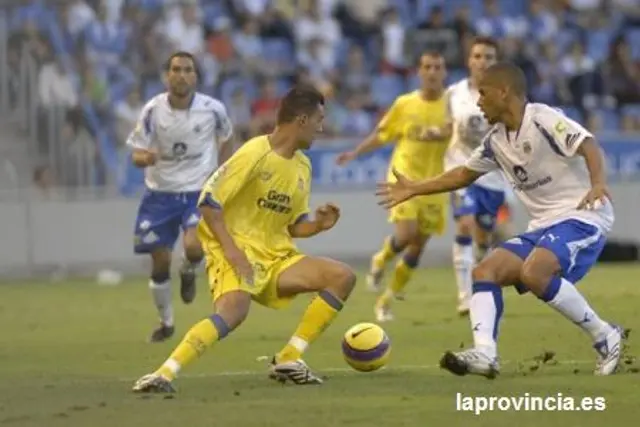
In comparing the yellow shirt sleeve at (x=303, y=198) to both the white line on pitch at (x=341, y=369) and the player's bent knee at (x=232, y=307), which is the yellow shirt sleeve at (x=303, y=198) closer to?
the player's bent knee at (x=232, y=307)

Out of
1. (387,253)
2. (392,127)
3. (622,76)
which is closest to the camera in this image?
(392,127)

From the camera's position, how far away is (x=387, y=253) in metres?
19.0

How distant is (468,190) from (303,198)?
622cm

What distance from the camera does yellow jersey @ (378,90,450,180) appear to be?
59.2 feet

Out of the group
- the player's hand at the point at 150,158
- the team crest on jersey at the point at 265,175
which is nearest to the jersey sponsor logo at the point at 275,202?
the team crest on jersey at the point at 265,175

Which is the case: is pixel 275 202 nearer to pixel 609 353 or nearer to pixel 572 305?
pixel 572 305

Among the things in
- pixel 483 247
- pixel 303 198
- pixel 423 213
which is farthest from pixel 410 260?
pixel 303 198

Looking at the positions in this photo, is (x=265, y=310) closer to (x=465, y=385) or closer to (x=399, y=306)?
(x=399, y=306)

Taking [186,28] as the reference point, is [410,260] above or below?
below

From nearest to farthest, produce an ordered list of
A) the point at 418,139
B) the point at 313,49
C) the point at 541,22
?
the point at 418,139 → the point at 313,49 → the point at 541,22

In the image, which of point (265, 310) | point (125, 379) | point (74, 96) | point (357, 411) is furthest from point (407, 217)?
point (74, 96)

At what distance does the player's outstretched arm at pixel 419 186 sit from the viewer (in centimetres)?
1185

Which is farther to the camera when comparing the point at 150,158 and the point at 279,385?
the point at 150,158

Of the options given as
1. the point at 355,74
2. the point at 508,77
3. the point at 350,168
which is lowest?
the point at 350,168
